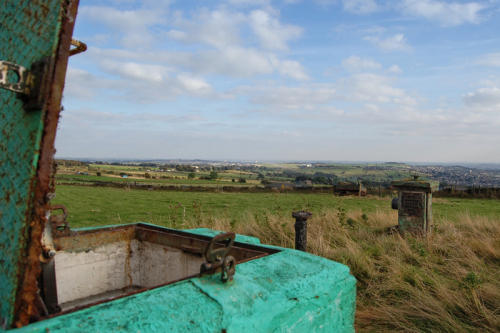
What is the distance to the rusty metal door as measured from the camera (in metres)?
1.08

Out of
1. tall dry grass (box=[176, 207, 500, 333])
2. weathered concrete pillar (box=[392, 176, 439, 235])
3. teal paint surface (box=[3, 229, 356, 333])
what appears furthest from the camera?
weathered concrete pillar (box=[392, 176, 439, 235])

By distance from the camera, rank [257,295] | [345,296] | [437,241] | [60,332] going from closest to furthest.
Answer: [60,332] → [257,295] → [345,296] → [437,241]

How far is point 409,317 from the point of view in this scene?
3.44 m

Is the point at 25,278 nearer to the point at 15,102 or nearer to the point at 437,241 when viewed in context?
the point at 15,102

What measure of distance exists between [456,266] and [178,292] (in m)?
4.74

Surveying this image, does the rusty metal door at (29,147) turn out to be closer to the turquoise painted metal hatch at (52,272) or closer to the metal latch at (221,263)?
the turquoise painted metal hatch at (52,272)

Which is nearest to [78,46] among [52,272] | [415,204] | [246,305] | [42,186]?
[42,186]

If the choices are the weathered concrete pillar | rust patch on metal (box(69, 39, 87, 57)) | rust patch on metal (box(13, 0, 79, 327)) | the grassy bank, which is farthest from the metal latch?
the weathered concrete pillar

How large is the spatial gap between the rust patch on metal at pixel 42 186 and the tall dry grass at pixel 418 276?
127 inches

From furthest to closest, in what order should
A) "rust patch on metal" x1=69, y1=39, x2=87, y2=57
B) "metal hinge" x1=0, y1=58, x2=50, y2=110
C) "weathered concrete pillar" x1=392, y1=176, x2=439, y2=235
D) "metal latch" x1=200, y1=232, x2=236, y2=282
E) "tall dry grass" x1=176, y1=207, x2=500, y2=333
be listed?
1. "weathered concrete pillar" x1=392, y1=176, x2=439, y2=235
2. "tall dry grass" x1=176, y1=207, x2=500, y2=333
3. "rust patch on metal" x1=69, y1=39, x2=87, y2=57
4. "metal latch" x1=200, y1=232, x2=236, y2=282
5. "metal hinge" x1=0, y1=58, x2=50, y2=110

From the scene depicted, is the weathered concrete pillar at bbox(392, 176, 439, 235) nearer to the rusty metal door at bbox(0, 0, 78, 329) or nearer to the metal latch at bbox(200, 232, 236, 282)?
the metal latch at bbox(200, 232, 236, 282)

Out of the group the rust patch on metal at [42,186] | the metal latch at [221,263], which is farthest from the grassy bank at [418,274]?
the rust patch on metal at [42,186]

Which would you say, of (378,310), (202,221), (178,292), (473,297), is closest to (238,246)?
(178,292)

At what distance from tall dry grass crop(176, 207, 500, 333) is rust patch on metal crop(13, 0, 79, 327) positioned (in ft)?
10.6
